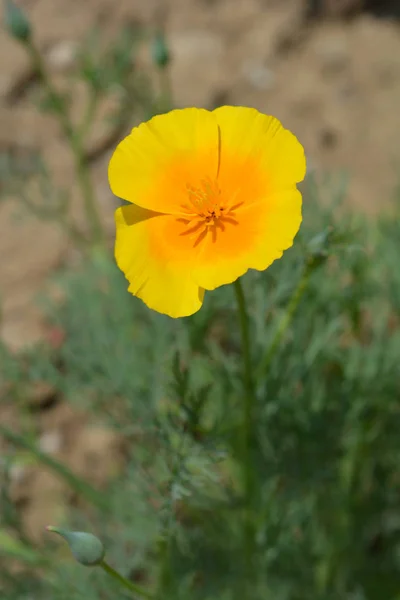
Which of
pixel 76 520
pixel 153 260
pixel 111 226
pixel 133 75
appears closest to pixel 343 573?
pixel 76 520

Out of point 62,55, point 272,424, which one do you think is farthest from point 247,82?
point 272,424

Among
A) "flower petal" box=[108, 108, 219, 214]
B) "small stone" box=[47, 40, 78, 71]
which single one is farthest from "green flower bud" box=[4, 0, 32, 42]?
A: "small stone" box=[47, 40, 78, 71]

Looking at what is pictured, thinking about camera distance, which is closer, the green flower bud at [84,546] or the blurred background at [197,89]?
the green flower bud at [84,546]

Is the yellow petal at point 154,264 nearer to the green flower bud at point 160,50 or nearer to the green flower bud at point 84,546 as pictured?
the green flower bud at point 84,546

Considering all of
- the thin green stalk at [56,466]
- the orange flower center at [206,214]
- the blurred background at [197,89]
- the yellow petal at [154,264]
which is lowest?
the thin green stalk at [56,466]

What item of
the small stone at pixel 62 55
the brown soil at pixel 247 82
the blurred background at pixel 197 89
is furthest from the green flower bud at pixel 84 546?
the small stone at pixel 62 55

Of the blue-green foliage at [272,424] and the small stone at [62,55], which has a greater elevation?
the small stone at [62,55]

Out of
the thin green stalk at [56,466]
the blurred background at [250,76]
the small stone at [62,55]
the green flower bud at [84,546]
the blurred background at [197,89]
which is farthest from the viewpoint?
Result: the small stone at [62,55]
